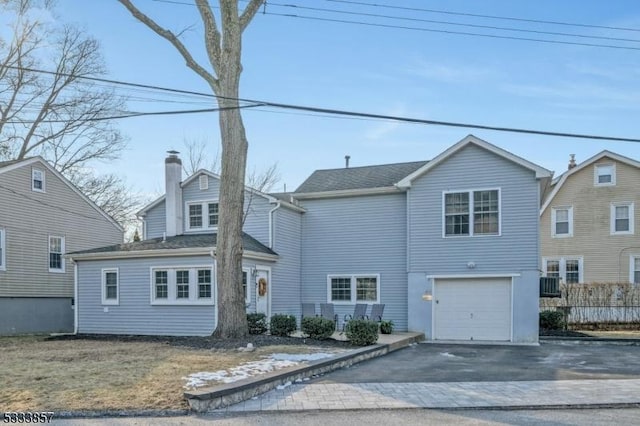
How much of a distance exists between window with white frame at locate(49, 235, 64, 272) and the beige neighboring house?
21073 millimetres

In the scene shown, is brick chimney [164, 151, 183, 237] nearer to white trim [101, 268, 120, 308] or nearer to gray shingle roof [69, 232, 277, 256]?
gray shingle roof [69, 232, 277, 256]

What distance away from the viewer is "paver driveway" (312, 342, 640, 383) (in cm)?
909

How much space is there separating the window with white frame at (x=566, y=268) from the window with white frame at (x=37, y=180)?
21865mm

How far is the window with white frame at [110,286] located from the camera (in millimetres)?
16812

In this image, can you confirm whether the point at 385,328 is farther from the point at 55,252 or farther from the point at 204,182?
the point at 55,252

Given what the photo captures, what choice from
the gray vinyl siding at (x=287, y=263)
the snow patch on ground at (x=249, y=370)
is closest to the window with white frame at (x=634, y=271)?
the gray vinyl siding at (x=287, y=263)

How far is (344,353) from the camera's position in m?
10.9

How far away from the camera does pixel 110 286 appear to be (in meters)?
17.0

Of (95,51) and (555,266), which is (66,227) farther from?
(555,266)

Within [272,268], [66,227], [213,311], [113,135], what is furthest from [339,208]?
[113,135]

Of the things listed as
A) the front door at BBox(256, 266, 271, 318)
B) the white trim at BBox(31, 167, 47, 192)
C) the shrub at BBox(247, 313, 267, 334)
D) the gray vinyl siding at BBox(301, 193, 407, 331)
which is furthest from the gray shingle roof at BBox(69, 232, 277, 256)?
the white trim at BBox(31, 167, 47, 192)

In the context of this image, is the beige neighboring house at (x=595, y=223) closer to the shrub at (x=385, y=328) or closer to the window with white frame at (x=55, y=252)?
the shrub at (x=385, y=328)

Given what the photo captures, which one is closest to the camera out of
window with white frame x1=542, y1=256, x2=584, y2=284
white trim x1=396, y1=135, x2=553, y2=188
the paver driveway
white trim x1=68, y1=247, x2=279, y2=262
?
the paver driveway

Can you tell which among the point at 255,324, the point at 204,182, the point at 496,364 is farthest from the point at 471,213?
the point at 204,182
